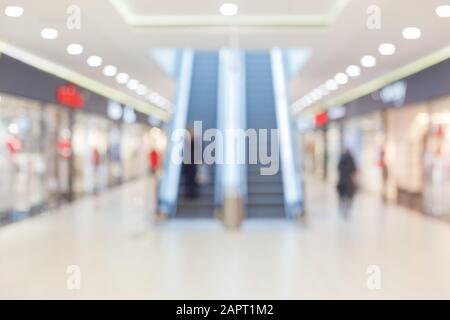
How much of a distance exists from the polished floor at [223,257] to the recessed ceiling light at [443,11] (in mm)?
3308

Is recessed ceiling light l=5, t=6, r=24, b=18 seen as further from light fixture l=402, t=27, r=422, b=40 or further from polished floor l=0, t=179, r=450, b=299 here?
light fixture l=402, t=27, r=422, b=40

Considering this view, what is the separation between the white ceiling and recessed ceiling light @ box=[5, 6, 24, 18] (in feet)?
0.33

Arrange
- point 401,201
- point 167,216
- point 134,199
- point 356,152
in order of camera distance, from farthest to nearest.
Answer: point 356,152 < point 134,199 < point 401,201 < point 167,216

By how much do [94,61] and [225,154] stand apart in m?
3.50

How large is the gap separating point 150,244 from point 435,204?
6567 millimetres

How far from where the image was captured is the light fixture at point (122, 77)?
14.5m

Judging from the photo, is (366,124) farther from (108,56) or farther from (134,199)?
(108,56)

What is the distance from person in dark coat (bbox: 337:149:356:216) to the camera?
11234 mm

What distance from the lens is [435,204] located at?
11.8m

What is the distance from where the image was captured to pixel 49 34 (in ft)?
28.6

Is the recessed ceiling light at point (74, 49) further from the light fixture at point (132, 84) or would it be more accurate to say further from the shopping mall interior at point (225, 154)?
the light fixture at point (132, 84)

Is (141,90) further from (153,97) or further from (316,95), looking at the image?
(316,95)

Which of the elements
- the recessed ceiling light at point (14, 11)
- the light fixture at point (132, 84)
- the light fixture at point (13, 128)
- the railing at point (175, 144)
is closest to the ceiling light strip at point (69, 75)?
the light fixture at point (132, 84)
